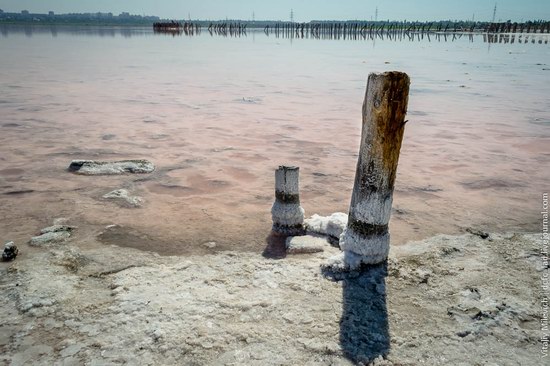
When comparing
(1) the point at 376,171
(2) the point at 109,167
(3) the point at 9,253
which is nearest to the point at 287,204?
(1) the point at 376,171

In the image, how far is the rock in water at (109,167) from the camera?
20.0 feet

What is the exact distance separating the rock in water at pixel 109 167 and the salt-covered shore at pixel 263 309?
2.26m

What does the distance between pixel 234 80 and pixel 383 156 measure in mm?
14133

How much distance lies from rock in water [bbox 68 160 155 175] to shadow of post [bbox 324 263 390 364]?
156 inches

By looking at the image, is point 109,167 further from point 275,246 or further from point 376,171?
point 376,171

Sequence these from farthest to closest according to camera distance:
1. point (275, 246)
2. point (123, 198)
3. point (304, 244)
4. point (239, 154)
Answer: point (239, 154), point (123, 198), point (275, 246), point (304, 244)

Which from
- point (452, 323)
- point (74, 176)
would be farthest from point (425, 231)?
point (74, 176)

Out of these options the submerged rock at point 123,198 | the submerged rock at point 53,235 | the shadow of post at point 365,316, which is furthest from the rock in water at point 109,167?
the shadow of post at point 365,316

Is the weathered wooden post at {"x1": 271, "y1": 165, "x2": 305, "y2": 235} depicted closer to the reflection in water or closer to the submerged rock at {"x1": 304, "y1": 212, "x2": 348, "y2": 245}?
the submerged rock at {"x1": 304, "y1": 212, "x2": 348, "y2": 245}

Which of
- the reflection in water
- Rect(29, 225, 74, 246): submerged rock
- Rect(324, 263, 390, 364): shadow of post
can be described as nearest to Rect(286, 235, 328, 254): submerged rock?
Rect(324, 263, 390, 364): shadow of post

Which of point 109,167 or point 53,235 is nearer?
point 53,235

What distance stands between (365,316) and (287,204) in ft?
5.19

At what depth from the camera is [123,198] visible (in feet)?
17.3

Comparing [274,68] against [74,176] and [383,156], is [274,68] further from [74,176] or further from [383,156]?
[383,156]
